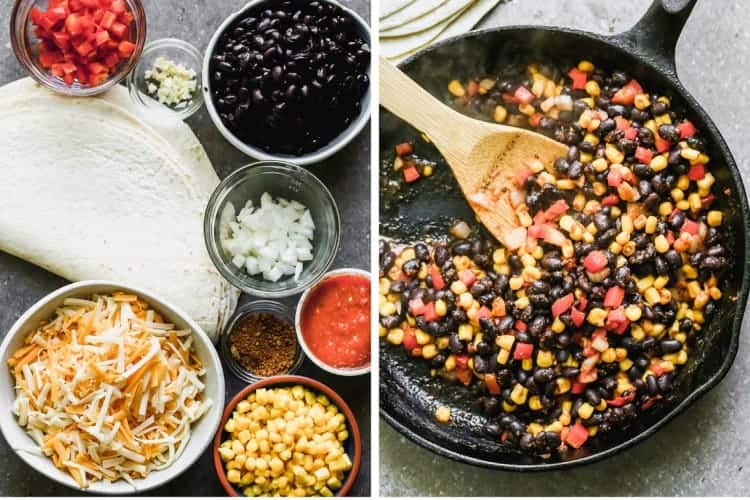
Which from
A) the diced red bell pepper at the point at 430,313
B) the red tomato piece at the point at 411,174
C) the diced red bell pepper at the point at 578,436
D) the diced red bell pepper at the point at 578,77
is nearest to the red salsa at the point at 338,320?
the diced red bell pepper at the point at 430,313

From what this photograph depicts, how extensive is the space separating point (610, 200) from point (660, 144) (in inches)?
5.8

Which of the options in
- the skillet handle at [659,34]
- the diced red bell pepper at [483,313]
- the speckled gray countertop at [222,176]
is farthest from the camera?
the speckled gray countertop at [222,176]

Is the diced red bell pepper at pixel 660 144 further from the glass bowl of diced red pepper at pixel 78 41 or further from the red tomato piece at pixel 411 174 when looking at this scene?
the glass bowl of diced red pepper at pixel 78 41

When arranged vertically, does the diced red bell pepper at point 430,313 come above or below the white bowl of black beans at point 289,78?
below

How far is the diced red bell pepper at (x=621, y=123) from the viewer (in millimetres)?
1492

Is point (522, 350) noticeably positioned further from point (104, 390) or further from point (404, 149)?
point (104, 390)

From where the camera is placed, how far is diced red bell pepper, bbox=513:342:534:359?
1453mm

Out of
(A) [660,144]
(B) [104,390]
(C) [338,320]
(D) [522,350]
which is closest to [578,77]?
(A) [660,144]

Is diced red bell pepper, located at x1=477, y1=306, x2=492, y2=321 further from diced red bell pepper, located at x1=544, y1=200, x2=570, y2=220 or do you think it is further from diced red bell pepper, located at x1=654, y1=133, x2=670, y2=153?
diced red bell pepper, located at x1=654, y1=133, x2=670, y2=153

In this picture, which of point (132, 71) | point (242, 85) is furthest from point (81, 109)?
point (242, 85)

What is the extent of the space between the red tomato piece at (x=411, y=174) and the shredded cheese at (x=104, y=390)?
54cm

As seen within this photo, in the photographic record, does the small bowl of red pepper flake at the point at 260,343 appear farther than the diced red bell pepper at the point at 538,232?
Yes

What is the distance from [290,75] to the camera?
1.48m

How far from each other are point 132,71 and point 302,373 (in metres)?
0.71
